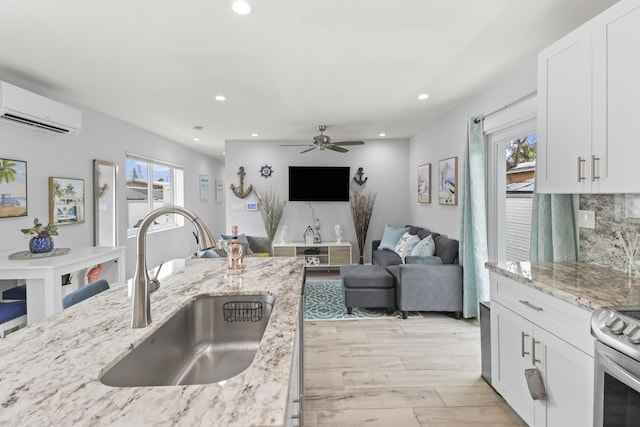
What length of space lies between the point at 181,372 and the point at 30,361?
1.65 feet

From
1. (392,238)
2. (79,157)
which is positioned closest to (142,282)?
(79,157)

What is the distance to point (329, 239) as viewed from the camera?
615 centimetres

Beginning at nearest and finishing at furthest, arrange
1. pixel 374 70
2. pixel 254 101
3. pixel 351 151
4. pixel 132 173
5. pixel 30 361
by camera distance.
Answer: pixel 30 361
pixel 374 70
pixel 254 101
pixel 132 173
pixel 351 151

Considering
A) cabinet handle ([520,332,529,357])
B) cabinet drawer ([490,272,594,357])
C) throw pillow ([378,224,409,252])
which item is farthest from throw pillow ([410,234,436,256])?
cabinet handle ([520,332,529,357])

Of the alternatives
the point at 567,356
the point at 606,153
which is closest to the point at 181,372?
the point at 567,356

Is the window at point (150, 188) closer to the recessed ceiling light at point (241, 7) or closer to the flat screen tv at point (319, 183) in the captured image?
the flat screen tv at point (319, 183)

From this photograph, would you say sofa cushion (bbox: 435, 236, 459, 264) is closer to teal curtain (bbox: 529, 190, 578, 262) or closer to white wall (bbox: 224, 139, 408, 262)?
teal curtain (bbox: 529, 190, 578, 262)

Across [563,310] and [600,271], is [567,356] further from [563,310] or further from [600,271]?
[600,271]

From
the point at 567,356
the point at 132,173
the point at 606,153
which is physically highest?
the point at 132,173

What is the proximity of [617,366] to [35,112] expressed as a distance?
14.4ft

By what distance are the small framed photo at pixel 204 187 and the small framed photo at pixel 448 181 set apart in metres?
5.61

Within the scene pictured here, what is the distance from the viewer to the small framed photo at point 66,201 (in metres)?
3.55

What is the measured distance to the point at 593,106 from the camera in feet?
5.49

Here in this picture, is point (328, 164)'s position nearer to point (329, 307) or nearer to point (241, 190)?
point (241, 190)
